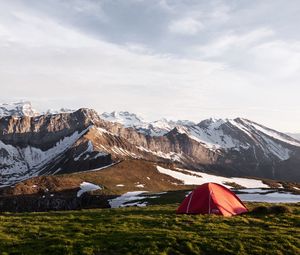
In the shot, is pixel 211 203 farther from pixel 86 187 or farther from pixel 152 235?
pixel 86 187

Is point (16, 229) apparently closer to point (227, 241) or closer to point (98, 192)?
point (227, 241)

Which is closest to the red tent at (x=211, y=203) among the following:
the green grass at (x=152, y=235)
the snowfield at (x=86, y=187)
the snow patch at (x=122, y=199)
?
the green grass at (x=152, y=235)

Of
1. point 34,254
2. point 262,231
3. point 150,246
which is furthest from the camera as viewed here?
point 262,231

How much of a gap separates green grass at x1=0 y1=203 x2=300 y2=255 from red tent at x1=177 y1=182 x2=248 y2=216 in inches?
106

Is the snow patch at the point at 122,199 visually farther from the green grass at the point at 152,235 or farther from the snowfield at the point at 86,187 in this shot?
the green grass at the point at 152,235

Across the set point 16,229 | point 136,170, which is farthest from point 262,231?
point 136,170

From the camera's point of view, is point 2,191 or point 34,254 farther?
point 2,191

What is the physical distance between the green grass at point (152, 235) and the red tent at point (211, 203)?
270cm

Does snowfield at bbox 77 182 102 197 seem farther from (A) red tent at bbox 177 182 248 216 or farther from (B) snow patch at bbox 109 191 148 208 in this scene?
(A) red tent at bbox 177 182 248 216

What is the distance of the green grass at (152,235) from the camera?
25.3 meters

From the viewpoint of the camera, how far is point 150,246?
1007 inches

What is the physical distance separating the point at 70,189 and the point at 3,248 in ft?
393

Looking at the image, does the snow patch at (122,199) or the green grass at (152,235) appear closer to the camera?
the green grass at (152,235)

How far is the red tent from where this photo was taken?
39.5m
